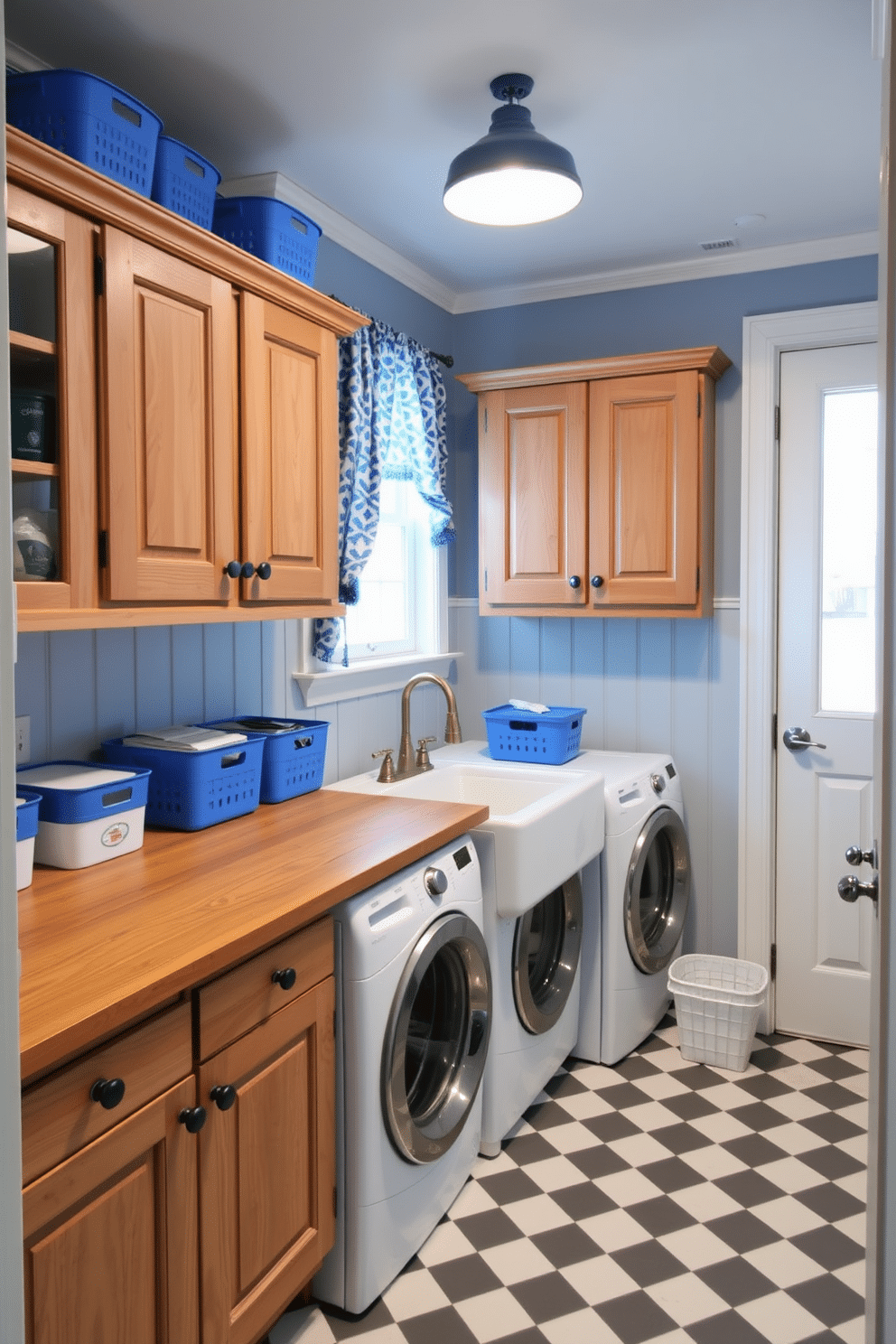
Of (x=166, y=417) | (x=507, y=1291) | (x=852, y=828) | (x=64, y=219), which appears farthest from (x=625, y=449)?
(x=507, y=1291)

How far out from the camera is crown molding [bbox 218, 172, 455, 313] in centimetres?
265

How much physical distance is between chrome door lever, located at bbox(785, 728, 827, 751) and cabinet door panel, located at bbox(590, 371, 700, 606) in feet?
1.86

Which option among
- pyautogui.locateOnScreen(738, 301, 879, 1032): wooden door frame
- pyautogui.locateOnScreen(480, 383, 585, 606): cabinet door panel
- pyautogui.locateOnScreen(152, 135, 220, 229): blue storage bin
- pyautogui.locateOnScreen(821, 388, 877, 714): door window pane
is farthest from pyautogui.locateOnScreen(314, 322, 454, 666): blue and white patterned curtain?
pyautogui.locateOnScreen(821, 388, 877, 714): door window pane

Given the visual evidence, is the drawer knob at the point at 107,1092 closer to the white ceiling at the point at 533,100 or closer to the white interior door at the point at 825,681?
the white ceiling at the point at 533,100

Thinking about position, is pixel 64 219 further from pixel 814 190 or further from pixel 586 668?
pixel 586 668

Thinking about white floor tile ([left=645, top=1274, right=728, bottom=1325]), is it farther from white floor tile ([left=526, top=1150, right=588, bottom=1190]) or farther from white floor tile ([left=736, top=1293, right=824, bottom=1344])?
white floor tile ([left=526, top=1150, right=588, bottom=1190])

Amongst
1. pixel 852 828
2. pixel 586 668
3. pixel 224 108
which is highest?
pixel 224 108

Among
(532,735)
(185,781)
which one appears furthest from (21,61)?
(532,735)

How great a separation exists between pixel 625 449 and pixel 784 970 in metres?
1.82

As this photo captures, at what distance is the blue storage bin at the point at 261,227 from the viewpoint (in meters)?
2.22

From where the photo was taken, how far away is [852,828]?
3184 mm

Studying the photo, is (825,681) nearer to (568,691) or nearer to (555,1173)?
(568,691)

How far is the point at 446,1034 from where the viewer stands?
228 centimetres

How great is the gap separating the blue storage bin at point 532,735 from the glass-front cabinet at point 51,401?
177 centimetres
